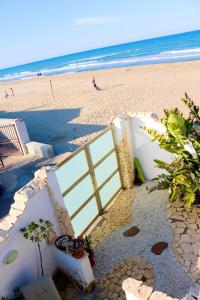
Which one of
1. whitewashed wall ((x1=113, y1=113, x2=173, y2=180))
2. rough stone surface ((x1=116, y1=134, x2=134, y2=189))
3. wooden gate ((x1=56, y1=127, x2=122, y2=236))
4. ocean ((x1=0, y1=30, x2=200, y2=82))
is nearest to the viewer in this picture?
wooden gate ((x1=56, y1=127, x2=122, y2=236))

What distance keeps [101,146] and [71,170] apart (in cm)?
167

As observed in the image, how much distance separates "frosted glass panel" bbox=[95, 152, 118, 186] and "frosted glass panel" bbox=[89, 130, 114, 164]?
0.87ft

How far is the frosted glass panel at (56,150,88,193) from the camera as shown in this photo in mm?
8008

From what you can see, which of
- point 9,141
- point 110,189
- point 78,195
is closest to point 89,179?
point 78,195

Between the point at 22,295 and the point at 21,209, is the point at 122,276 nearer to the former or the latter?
the point at 22,295

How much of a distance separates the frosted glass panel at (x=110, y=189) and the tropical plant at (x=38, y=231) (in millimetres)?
2941

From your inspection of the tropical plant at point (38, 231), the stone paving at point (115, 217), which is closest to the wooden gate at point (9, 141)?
the stone paving at point (115, 217)

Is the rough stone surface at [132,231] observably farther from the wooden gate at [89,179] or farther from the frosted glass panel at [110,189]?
the frosted glass panel at [110,189]

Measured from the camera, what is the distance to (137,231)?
8930 millimetres

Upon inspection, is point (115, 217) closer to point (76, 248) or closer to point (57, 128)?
point (76, 248)

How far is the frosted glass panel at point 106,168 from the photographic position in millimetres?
9633

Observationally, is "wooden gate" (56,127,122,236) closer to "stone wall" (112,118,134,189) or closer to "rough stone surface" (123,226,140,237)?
"stone wall" (112,118,134,189)

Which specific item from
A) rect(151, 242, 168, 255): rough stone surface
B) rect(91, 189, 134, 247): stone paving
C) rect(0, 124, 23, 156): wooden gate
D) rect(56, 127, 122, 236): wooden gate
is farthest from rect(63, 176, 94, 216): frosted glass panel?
rect(0, 124, 23, 156): wooden gate

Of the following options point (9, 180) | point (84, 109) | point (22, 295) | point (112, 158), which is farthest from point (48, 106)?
point (22, 295)
